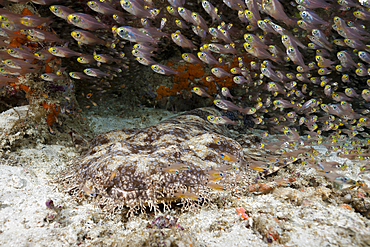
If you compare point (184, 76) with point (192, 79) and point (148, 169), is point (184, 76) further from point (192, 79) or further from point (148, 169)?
point (148, 169)

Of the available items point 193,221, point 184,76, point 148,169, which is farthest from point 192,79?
point 193,221

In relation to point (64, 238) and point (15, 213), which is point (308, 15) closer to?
point (64, 238)

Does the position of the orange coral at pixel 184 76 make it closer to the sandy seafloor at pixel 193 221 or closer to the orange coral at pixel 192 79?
the orange coral at pixel 192 79

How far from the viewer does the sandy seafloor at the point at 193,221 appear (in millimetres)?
1854

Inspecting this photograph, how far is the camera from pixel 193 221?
2.33 metres

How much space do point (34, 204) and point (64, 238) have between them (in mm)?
859

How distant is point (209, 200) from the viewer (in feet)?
8.29

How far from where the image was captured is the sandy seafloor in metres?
1.85

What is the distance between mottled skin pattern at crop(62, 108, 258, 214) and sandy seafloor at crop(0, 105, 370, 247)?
238 millimetres

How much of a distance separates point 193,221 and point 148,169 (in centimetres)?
85

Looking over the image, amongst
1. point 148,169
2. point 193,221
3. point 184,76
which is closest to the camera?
point 193,221

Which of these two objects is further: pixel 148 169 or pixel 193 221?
pixel 148 169

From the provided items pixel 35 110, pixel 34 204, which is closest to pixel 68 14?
pixel 35 110

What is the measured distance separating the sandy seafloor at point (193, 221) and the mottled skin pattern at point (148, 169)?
24 cm
